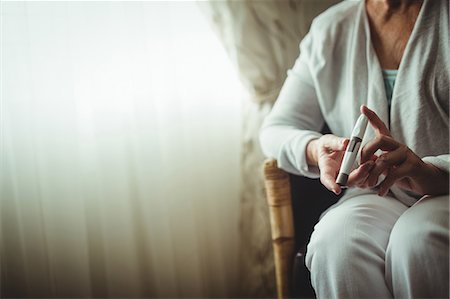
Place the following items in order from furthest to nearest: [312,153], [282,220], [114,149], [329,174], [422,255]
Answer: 1. [114,149]
2. [282,220]
3. [312,153]
4. [329,174]
5. [422,255]

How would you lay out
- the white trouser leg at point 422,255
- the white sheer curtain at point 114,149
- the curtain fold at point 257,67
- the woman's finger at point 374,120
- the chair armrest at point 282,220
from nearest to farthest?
the white trouser leg at point 422,255
the woman's finger at point 374,120
the chair armrest at point 282,220
the white sheer curtain at point 114,149
the curtain fold at point 257,67

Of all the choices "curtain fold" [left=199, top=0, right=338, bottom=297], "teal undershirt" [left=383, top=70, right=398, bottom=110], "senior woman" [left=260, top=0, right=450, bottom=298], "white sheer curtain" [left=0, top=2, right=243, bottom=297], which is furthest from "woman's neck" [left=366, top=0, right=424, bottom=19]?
"white sheer curtain" [left=0, top=2, right=243, bottom=297]

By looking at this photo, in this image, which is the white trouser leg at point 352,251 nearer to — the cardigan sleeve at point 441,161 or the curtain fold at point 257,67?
the cardigan sleeve at point 441,161

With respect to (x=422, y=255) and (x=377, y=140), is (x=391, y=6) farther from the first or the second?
(x=422, y=255)

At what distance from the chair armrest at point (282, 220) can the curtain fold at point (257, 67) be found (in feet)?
1.25

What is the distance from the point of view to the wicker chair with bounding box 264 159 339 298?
998mm

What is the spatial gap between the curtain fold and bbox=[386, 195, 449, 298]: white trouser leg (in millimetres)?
699

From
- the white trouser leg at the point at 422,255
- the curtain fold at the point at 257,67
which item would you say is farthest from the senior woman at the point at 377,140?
the curtain fold at the point at 257,67

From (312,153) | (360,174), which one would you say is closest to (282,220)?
(312,153)

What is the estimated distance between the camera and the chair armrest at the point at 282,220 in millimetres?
997

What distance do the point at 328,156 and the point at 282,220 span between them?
0.24 metres

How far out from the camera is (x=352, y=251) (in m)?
0.74

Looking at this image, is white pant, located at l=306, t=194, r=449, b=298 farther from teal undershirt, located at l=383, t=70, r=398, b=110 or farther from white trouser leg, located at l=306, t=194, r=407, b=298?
teal undershirt, located at l=383, t=70, r=398, b=110

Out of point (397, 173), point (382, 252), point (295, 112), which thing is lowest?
point (382, 252)
